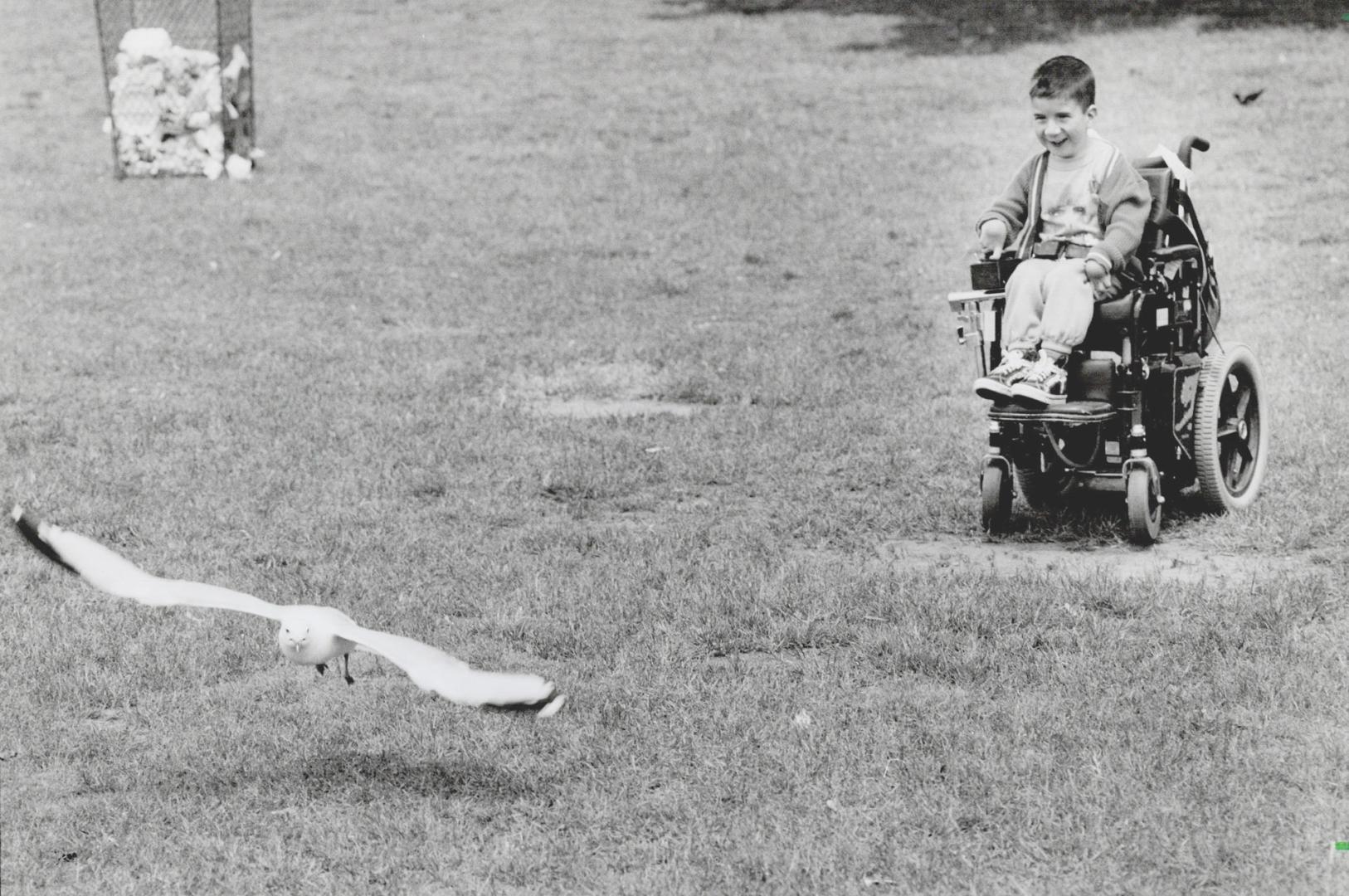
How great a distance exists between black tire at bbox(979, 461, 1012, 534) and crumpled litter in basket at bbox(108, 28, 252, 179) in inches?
390

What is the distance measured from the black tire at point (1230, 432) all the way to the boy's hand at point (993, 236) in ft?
3.03

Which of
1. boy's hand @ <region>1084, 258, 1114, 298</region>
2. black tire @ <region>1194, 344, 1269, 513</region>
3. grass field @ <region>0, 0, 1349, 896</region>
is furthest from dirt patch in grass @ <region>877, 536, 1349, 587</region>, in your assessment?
boy's hand @ <region>1084, 258, 1114, 298</region>

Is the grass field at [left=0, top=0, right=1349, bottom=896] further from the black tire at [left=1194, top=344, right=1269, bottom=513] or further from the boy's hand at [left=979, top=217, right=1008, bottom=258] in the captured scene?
the boy's hand at [left=979, top=217, right=1008, bottom=258]

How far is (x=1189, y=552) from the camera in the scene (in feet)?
19.3

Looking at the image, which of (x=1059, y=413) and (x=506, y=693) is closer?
(x=506, y=693)

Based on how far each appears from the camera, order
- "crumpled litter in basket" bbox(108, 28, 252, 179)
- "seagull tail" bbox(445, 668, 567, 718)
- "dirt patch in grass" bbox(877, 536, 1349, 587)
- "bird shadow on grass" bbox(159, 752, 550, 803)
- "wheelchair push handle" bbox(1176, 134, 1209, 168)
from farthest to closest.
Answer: "crumpled litter in basket" bbox(108, 28, 252, 179) < "wheelchair push handle" bbox(1176, 134, 1209, 168) < "dirt patch in grass" bbox(877, 536, 1349, 587) < "bird shadow on grass" bbox(159, 752, 550, 803) < "seagull tail" bbox(445, 668, 567, 718)

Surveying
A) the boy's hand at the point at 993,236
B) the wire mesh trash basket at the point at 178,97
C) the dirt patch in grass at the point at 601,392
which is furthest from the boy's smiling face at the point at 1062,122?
the wire mesh trash basket at the point at 178,97

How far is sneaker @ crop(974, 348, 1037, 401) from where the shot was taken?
5578mm

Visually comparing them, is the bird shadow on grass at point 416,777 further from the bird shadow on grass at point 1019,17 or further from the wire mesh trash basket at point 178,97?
the bird shadow on grass at point 1019,17

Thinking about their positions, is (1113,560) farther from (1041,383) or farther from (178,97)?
(178,97)

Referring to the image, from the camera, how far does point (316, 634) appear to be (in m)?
4.05

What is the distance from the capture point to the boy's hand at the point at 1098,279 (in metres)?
5.52

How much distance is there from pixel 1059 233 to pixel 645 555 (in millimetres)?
1880

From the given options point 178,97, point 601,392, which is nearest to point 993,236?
point 601,392
